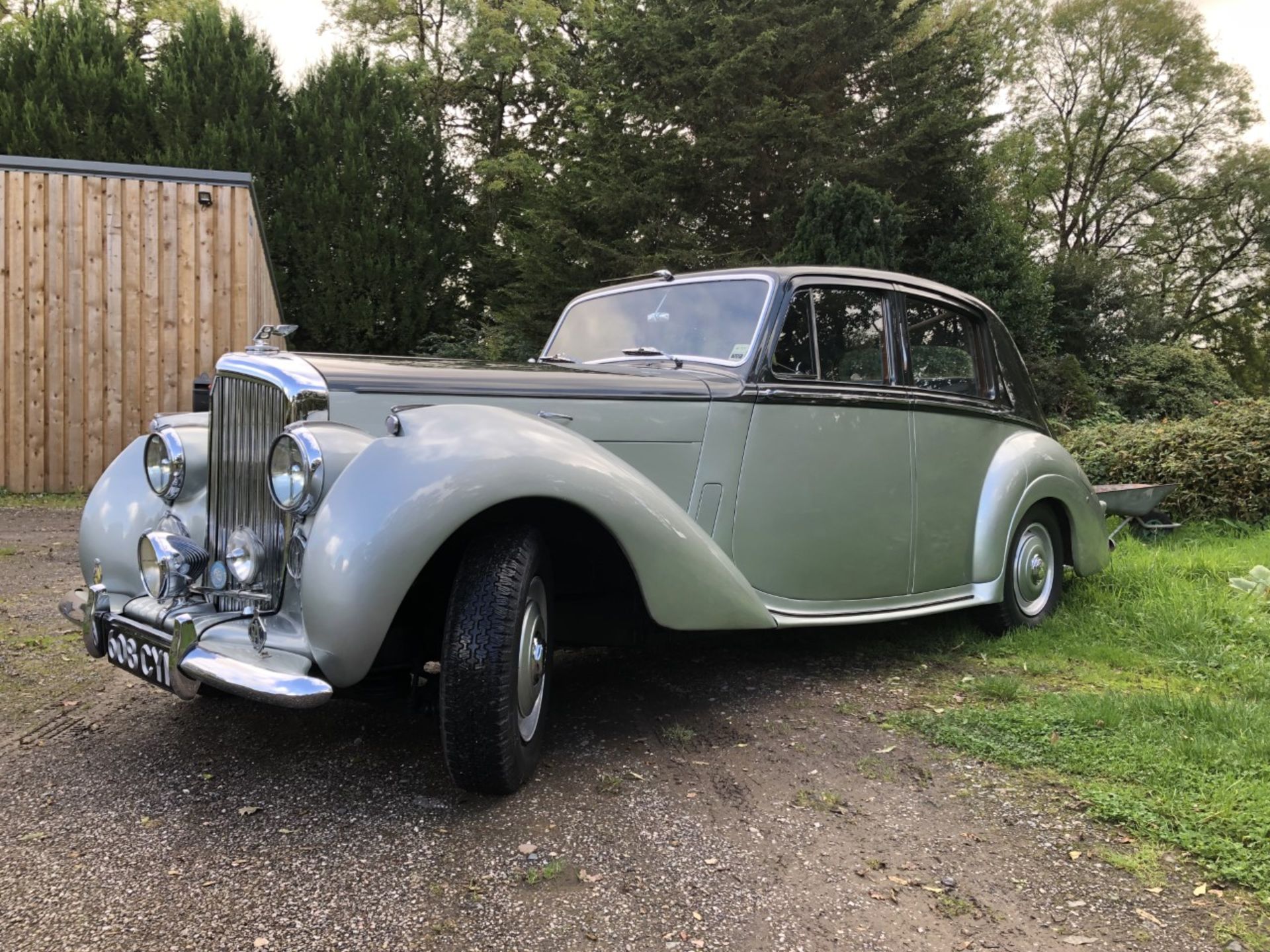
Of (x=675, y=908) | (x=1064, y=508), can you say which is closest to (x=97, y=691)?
(x=675, y=908)

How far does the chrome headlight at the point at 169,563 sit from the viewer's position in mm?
2678

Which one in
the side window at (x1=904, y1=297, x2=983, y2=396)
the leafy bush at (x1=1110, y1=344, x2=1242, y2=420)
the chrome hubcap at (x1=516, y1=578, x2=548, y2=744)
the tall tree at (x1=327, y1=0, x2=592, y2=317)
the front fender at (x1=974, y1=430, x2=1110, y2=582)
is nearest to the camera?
the chrome hubcap at (x1=516, y1=578, x2=548, y2=744)

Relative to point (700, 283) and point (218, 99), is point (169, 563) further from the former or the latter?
point (218, 99)

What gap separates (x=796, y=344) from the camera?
3510mm

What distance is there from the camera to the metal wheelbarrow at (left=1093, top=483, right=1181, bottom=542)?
613cm

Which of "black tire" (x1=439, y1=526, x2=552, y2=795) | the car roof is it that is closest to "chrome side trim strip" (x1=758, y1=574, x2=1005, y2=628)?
"black tire" (x1=439, y1=526, x2=552, y2=795)

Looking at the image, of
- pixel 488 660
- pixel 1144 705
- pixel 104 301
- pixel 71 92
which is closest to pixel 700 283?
pixel 488 660

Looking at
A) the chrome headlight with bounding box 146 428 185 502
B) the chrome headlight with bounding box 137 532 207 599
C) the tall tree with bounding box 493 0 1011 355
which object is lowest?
the chrome headlight with bounding box 137 532 207 599

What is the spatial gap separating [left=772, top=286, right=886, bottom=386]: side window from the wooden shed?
26.9 feet

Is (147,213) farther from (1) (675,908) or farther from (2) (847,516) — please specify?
(1) (675,908)

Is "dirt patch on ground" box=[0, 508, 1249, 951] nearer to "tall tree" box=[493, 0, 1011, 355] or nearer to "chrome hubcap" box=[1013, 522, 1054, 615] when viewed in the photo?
"chrome hubcap" box=[1013, 522, 1054, 615]

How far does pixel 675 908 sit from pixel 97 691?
2658mm

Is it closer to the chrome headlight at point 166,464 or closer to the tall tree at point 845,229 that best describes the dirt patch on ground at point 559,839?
the chrome headlight at point 166,464

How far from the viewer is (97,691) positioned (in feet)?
11.3
